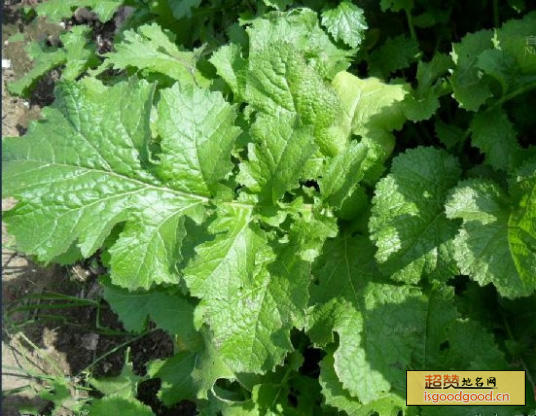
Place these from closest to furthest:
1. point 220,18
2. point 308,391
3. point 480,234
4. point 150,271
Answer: point 150,271, point 480,234, point 308,391, point 220,18

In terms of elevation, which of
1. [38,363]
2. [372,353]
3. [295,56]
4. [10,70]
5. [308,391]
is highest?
[295,56]

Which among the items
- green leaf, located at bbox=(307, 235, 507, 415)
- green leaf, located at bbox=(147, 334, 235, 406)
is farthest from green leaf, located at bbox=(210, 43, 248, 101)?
green leaf, located at bbox=(147, 334, 235, 406)

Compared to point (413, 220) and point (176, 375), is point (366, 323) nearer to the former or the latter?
point (413, 220)

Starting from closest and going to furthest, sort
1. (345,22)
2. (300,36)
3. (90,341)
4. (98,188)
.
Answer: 1. (98,188)
2. (300,36)
3. (345,22)
4. (90,341)

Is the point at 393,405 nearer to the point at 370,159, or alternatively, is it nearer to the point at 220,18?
the point at 370,159

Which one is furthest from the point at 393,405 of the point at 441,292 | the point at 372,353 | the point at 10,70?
the point at 10,70

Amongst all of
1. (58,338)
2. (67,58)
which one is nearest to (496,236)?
(67,58)

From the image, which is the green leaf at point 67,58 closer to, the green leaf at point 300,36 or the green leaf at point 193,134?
the green leaf at point 300,36
